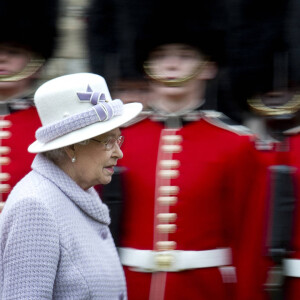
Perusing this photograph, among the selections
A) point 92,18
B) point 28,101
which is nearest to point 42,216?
point 28,101

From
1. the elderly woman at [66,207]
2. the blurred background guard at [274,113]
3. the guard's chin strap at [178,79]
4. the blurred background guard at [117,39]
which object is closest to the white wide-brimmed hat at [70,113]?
the elderly woman at [66,207]

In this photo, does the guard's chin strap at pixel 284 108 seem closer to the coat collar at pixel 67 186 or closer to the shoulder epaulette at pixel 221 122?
the shoulder epaulette at pixel 221 122

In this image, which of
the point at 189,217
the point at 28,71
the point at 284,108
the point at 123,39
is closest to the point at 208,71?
the point at 284,108

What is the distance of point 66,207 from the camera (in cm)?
256

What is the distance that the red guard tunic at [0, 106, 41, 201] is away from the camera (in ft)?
11.8

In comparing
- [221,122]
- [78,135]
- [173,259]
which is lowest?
[173,259]

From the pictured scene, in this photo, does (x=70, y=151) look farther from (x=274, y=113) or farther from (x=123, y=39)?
(x=123, y=39)

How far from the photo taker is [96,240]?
104 inches

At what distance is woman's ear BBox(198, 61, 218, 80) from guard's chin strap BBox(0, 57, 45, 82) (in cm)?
64

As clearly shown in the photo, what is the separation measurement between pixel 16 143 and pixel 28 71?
27 cm

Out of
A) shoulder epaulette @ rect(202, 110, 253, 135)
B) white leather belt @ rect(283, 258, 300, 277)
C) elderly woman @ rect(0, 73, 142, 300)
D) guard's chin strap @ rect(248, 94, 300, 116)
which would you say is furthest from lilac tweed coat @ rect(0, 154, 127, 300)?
guard's chin strap @ rect(248, 94, 300, 116)

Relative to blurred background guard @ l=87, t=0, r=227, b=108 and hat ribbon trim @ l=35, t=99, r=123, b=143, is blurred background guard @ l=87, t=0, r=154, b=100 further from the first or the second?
hat ribbon trim @ l=35, t=99, r=123, b=143

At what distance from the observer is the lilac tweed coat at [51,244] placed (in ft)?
7.97

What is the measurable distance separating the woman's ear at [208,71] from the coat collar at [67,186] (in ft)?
3.36
